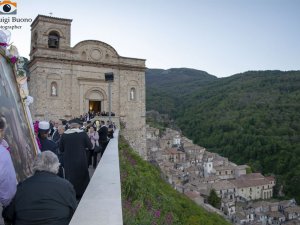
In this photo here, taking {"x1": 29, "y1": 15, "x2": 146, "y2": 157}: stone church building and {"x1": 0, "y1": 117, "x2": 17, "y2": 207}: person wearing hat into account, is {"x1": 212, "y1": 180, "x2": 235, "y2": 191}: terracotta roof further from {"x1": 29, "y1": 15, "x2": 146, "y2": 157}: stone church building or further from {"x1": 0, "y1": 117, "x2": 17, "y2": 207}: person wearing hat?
{"x1": 0, "y1": 117, "x2": 17, "y2": 207}: person wearing hat

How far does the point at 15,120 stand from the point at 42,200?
1802mm

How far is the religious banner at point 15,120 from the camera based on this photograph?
3732 mm

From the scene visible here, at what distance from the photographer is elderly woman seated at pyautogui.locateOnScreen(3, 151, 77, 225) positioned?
263cm

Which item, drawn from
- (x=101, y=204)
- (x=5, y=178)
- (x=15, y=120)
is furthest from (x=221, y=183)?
(x=5, y=178)

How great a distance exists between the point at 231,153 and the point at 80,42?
70.5 meters

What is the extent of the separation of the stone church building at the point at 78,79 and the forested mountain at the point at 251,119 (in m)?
47.6

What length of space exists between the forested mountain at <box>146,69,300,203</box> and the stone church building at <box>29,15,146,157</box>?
1874 inches

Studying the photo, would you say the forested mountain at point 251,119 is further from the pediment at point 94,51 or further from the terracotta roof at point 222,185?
the pediment at point 94,51

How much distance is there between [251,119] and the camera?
95.1 meters

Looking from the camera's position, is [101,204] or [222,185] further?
[222,185]

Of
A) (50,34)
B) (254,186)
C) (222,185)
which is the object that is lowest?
(254,186)

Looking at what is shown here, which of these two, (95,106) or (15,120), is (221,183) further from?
(15,120)

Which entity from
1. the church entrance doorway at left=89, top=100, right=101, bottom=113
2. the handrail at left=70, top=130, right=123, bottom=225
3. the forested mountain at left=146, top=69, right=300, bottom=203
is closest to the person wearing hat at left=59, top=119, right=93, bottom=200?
the handrail at left=70, top=130, right=123, bottom=225

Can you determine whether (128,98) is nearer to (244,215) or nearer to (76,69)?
(76,69)
